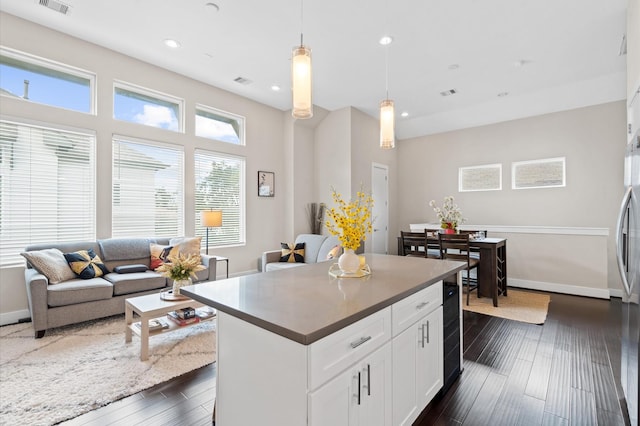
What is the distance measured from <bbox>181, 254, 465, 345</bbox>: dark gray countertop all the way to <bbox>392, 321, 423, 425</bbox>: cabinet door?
247 millimetres

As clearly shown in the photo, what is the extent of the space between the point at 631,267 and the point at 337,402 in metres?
1.93

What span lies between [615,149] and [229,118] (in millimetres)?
6353

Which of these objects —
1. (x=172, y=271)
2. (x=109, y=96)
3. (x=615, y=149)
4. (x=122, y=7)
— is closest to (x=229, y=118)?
(x=109, y=96)

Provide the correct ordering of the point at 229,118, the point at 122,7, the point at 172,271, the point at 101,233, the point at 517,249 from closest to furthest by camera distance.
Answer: the point at 172,271
the point at 122,7
the point at 101,233
the point at 517,249
the point at 229,118

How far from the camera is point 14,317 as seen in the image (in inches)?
135

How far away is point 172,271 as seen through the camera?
287 centimetres

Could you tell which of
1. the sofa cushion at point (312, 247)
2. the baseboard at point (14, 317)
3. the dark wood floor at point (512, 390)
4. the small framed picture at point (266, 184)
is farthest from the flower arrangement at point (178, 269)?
the small framed picture at point (266, 184)

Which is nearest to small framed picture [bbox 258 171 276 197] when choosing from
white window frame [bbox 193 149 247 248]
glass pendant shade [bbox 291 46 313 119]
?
white window frame [bbox 193 149 247 248]

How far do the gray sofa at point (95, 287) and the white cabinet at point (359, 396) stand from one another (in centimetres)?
326

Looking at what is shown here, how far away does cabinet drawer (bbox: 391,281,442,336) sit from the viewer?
1.52 m

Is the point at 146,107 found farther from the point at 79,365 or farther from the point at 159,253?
the point at 79,365

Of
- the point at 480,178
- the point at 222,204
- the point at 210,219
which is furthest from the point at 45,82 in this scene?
the point at 480,178

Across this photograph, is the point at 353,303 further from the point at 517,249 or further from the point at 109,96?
the point at 517,249

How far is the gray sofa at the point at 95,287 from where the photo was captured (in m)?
2.96
